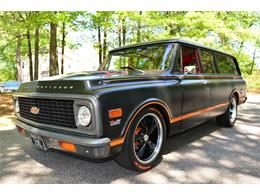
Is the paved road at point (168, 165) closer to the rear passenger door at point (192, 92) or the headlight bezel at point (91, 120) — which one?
the rear passenger door at point (192, 92)

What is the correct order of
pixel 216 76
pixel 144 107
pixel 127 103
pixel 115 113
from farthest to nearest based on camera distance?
pixel 216 76
pixel 144 107
pixel 127 103
pixel 115 113

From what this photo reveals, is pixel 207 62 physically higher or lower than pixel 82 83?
higher

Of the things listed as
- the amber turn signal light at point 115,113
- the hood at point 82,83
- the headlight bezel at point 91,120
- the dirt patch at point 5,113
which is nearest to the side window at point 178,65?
the hood at point 82,83

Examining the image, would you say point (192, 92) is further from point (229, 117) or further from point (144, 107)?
point (229, 117)

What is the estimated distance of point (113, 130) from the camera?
2.61 metres

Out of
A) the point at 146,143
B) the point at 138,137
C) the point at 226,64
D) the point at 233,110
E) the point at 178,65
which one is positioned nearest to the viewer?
the point at 138,137

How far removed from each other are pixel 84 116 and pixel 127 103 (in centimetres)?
52

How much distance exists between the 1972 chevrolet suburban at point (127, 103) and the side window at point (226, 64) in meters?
0.44

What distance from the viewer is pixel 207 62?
4812 millimetres

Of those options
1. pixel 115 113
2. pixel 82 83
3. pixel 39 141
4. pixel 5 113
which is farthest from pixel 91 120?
pixel 5 113

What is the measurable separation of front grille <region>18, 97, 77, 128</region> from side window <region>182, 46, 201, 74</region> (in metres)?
2.06

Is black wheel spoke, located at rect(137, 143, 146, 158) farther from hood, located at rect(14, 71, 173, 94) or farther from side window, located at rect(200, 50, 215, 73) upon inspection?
side window, located at rect(200, 50, 215, 73)
